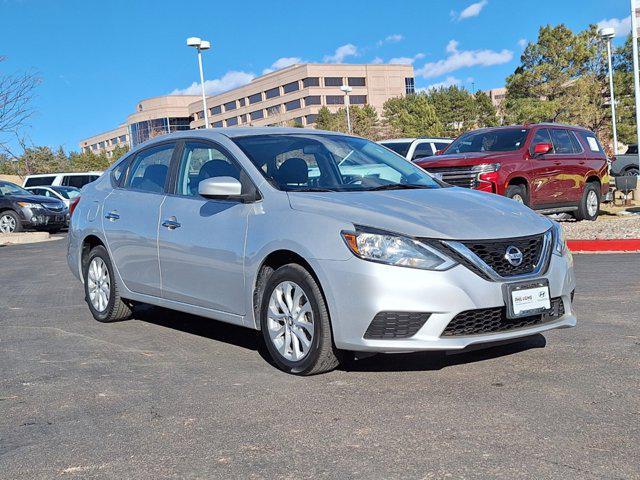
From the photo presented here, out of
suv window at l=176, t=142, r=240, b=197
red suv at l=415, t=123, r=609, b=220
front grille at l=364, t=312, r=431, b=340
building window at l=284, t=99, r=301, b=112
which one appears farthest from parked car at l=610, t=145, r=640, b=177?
building window at l=284, t=99, r=301, b=112

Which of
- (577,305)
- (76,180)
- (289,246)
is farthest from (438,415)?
(76,180)

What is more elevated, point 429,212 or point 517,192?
point 429,212

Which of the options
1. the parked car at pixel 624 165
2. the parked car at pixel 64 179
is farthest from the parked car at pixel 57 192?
the parked car at pixel 624 165

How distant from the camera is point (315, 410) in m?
3.96

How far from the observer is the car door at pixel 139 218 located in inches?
234

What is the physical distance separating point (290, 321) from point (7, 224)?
56.2 ft

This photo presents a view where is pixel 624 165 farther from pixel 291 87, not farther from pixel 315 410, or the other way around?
pixel 291 87

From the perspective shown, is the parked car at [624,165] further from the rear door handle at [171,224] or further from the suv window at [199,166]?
the rear door handle at [171,224]

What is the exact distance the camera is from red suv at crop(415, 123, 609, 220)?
12180 millimetres

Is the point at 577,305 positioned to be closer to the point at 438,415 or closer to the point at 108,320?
the point at 438,415

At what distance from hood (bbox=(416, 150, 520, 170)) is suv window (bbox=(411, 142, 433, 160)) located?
4484mm

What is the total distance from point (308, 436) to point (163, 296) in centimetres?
260

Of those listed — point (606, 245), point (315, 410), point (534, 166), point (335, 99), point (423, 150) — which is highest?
point (335, 99)

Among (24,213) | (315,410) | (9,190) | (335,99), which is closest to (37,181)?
(9,190)
